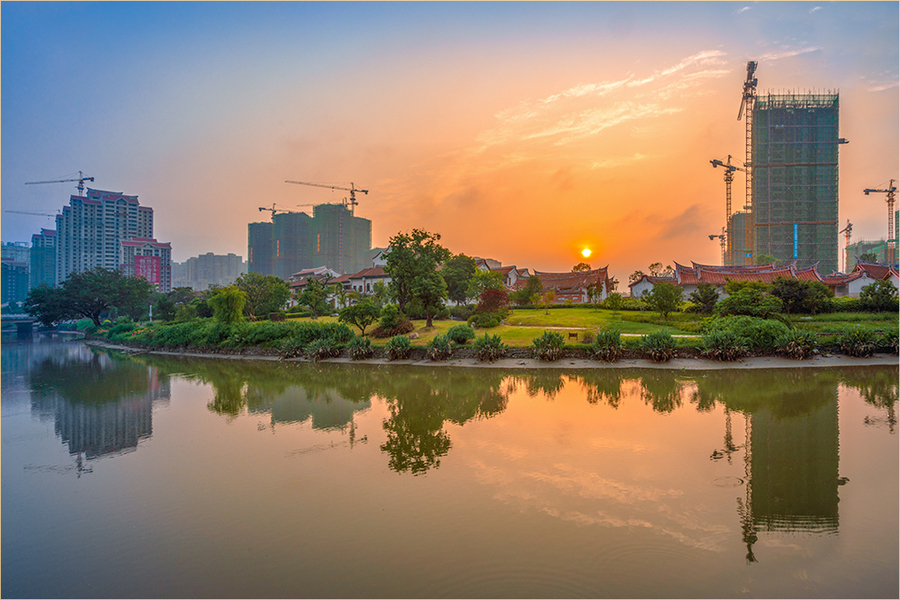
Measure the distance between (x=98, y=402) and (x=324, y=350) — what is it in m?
9.41

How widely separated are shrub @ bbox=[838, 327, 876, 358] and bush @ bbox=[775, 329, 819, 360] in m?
0.99

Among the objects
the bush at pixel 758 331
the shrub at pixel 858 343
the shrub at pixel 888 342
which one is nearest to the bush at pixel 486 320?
the bush at pixel 758 331

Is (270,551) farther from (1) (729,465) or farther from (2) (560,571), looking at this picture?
(1) (729,465)

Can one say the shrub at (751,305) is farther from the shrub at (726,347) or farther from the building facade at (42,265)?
the building facade at (42,265)

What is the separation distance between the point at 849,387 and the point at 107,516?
1832cm

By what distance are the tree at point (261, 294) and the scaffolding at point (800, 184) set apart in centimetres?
6261

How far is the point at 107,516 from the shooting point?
6.55 m

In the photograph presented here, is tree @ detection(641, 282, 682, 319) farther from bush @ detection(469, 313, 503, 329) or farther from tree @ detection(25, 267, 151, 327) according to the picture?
tree @ detection(25, 267, 151, 327)

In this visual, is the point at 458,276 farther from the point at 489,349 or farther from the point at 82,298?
the point at 82,298

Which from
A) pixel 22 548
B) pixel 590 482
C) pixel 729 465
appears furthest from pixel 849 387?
pixel 22 548

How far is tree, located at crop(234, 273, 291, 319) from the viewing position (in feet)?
117

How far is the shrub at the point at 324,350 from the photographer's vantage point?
22.4m

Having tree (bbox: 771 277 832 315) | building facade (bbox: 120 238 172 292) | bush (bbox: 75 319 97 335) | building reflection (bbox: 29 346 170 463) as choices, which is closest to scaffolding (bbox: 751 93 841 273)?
tree (bbox: 771 277 832 315)

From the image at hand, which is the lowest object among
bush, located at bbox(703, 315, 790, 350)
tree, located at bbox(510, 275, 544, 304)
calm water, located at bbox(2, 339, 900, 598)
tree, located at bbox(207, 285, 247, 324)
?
calm water, located at bbox(2, 339, 900, 598)
